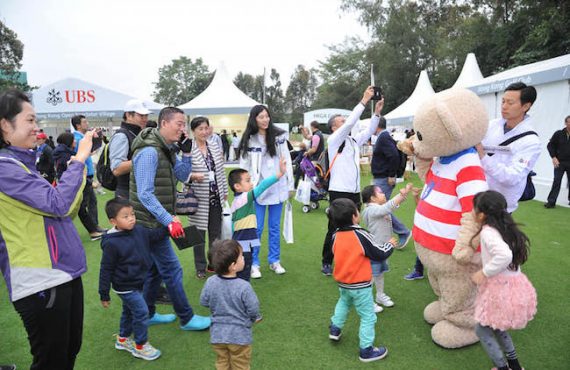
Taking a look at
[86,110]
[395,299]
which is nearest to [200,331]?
[395,299]

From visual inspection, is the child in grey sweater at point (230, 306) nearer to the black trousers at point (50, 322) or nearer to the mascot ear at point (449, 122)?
the black trousers at point (50, 322)

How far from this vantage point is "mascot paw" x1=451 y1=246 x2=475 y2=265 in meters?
2.62

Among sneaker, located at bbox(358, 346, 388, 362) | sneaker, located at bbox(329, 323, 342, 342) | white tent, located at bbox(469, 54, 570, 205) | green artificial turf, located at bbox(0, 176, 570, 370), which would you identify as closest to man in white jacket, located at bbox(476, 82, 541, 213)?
green artificial turf, located at bbox(0, 176, 570, 370)

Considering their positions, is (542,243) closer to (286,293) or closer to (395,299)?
(395,299)

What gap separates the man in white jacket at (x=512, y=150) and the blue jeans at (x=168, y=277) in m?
2.75

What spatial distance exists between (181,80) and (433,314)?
60.3 meters

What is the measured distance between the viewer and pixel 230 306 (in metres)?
2.38

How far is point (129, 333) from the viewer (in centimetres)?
315

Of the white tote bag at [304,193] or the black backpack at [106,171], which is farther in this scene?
the white tote bag at [304,193]

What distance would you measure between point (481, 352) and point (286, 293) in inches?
76.5

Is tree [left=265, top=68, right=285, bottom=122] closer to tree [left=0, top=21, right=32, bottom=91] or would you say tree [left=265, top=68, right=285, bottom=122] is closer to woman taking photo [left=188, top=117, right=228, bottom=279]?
tree [left=0, top=21, right=32, bottom=91]

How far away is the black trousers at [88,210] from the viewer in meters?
6.36

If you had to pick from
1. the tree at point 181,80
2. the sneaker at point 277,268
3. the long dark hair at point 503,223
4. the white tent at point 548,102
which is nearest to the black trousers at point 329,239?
the sneaker at point 277,268

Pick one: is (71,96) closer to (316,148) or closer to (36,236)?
(316,148)
